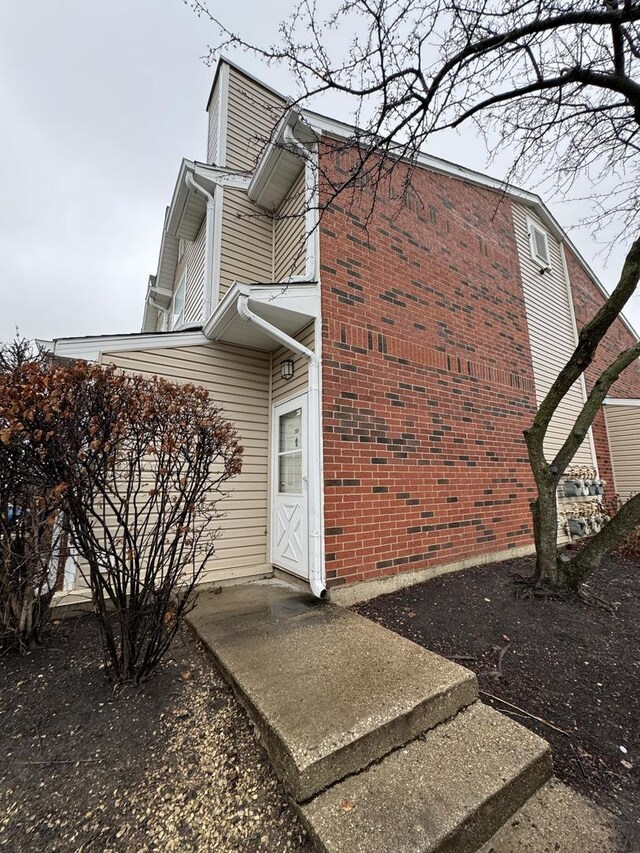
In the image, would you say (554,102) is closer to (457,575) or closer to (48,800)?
(457,575)

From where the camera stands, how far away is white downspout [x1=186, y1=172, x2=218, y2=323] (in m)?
5.12

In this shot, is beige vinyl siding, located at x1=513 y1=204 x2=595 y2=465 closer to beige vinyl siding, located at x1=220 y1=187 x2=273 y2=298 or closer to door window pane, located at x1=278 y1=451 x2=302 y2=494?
door window pane, located at x1=278 y1=451 x2=302 y2=494

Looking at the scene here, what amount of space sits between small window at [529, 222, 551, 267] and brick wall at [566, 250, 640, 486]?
133 centimetres

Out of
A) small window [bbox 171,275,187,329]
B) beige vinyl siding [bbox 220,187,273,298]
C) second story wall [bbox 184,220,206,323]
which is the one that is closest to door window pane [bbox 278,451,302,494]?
beige vinyl siding [bbox 220,187,273,298]

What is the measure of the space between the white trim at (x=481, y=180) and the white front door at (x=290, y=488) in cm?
339

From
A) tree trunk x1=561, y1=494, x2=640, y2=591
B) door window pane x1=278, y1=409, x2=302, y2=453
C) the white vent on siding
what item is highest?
the white vent on siding

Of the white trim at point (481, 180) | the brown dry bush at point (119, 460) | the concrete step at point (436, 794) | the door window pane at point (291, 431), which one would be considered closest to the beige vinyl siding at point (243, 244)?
the white trim at point (481, 180)

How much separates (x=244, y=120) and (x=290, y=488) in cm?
657

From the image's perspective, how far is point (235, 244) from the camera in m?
5.36

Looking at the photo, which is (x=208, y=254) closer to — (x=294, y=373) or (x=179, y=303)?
(x=294, y=373)

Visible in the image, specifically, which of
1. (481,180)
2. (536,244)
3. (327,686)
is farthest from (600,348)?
(327,686)

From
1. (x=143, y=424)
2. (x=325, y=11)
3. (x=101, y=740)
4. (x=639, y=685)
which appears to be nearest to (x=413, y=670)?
(x=639, y=685)

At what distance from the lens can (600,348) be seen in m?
9.18

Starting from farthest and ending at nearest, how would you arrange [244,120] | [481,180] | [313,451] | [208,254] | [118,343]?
[481,180] < [244,120] < [208,254] < [118,343] < [313,451]
